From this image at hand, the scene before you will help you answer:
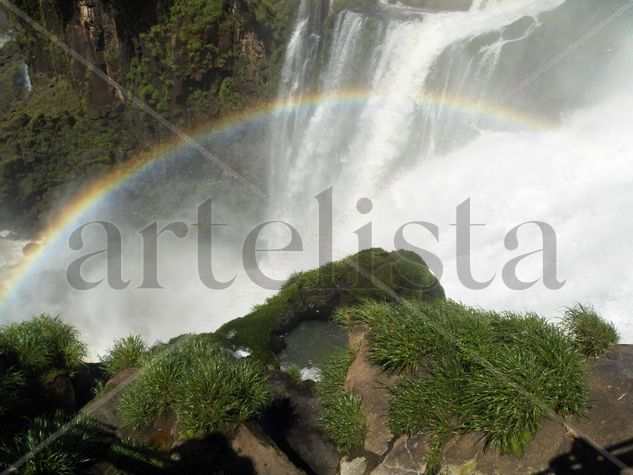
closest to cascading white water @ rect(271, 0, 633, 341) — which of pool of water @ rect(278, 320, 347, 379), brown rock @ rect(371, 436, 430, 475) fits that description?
pool of water @ rect(278, 320, 347, 379)

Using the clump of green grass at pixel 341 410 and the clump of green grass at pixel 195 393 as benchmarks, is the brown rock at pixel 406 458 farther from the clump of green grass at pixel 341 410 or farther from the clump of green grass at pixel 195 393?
the clump of green grass at pixel 195 393

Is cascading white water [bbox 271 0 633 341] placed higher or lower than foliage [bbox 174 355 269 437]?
higher

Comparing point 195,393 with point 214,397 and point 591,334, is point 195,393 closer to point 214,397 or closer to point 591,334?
point 214,397

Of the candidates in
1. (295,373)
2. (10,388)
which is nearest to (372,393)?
(295,373)

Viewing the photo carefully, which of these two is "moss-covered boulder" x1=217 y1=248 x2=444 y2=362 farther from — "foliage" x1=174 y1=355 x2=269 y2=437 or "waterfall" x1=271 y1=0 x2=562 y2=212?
"waterfall" x1=271 y1=0 x2=562 y2=212

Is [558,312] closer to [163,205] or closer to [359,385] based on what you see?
[359,385]

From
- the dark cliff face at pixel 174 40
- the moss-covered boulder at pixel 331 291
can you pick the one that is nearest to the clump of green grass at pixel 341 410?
the moss-covered boulder at pixel 331 291
